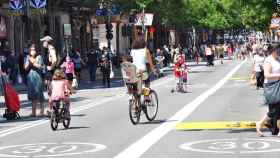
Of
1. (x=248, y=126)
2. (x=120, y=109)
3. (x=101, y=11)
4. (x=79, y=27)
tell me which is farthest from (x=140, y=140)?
(x=79, y=27)

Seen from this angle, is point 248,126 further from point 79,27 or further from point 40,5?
point 79,27

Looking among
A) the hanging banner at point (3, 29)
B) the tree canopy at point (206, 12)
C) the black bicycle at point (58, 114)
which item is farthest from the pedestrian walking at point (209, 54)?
the black bicycle at point (58, 114)

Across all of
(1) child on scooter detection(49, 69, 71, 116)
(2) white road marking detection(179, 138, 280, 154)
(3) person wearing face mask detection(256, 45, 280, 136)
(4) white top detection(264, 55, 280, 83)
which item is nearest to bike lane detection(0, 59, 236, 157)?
(1) child on scooter detection(49, 69, 71, 116)

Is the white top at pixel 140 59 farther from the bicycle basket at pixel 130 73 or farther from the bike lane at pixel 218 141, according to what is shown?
the bike lane at pixel 218 141

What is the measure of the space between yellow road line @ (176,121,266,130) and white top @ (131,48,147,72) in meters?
Answer: 1.44

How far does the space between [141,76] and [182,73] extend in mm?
13480

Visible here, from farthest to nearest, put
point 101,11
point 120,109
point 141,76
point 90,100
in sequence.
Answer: point 101,11, point 90,100, point 120,109, point 141,76

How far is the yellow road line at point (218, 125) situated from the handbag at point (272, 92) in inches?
81.0

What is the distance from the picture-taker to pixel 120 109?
21.8 meters

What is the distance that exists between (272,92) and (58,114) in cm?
492

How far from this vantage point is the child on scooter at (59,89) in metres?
16.5

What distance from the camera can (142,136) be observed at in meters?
14.5

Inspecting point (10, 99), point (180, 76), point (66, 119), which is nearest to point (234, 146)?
point (66, 119)

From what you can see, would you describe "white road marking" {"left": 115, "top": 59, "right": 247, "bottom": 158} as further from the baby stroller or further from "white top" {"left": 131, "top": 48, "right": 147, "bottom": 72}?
the baby stroller
